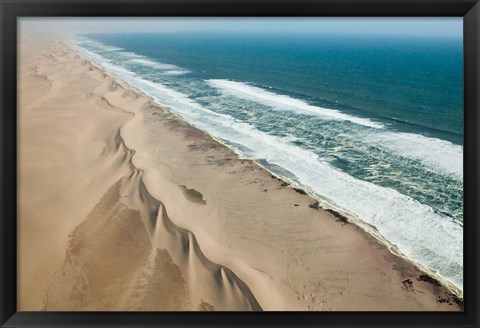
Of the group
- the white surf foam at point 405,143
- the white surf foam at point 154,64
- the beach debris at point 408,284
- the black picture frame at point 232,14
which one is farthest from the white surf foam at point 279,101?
the black picture frame at point 232,14

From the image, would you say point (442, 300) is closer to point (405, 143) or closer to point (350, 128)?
point (405, 143)

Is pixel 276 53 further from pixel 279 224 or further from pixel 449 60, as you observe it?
pixel 279 224

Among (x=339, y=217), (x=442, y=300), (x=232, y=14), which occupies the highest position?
(x=232, y=14)

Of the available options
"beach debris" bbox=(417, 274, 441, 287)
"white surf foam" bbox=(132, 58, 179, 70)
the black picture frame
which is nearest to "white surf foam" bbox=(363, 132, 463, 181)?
"beach debris" bbox=(417, 274, 441, 287)

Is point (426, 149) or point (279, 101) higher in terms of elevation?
point (279, 101)

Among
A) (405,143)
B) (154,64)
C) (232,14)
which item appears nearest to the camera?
(232,14)

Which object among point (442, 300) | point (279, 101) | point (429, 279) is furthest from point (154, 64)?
point (442, 300)

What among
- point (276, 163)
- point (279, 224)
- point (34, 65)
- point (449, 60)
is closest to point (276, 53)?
point (449, 60)
